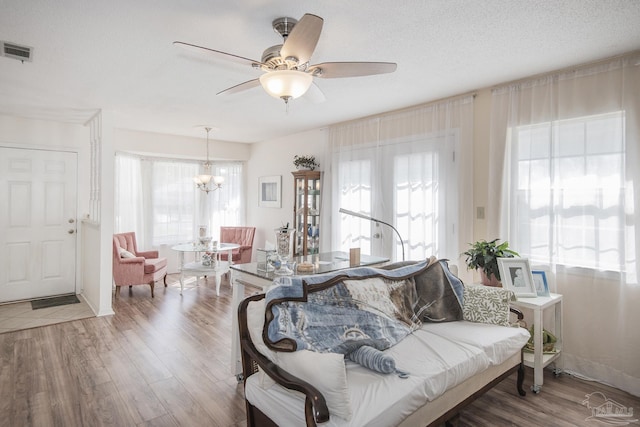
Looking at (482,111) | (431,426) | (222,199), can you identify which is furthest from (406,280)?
(222,199)

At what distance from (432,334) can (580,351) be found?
1.52 m

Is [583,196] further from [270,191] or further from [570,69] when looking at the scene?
[270,191]

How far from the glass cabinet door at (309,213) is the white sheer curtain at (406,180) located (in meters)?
0.21

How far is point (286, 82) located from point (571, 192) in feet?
8.35

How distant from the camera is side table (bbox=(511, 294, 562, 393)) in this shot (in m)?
2.68

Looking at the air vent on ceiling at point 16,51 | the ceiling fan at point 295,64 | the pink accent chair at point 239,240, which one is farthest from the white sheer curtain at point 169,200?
the ceiling fan at point 295,64

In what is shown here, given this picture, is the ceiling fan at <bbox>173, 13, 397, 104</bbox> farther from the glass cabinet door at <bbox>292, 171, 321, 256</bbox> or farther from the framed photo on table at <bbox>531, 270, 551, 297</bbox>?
the glass cabinet door at <bbox>292, 171, 321, 256</bbox>

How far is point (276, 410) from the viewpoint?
5.72 ft

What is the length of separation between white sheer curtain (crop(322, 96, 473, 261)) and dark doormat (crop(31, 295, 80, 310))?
3544 mm

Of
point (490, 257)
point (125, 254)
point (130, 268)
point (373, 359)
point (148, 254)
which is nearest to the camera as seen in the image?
point (373, 359)

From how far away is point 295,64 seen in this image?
1983mm

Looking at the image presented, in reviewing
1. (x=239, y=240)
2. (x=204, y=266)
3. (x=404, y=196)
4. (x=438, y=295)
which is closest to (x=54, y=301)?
(x=204, y=266)

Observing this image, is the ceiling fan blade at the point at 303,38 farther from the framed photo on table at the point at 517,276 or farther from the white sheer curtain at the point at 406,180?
the white sheer curtain at the point at 406,180

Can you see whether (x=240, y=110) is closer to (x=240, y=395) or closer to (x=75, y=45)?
(x=75, y=45)
